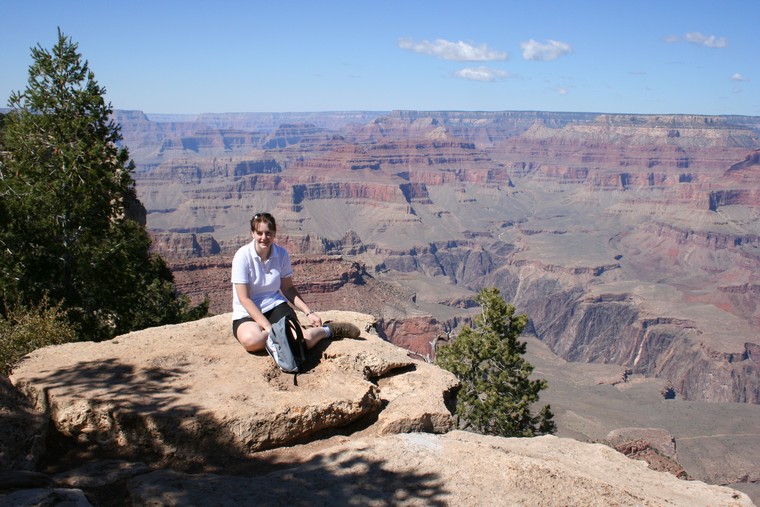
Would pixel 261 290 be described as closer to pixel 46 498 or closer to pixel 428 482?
pixel 428 482

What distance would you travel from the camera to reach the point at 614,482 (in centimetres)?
569

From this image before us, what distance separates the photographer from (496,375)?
18.7m

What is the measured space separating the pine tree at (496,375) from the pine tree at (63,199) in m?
11.0

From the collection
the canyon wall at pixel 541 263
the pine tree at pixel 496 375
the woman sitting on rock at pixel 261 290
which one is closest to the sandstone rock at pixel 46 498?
the woman sitting on rock at pixel 261 290

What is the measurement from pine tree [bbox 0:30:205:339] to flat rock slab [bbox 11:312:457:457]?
4413 millimetres

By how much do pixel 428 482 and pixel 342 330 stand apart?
360 centimetres

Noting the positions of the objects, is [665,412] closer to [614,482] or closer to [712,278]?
[614,482]

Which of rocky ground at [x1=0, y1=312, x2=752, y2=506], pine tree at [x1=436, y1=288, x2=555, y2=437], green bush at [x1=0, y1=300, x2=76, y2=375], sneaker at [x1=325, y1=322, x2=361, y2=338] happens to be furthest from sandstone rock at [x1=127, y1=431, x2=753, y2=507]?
pine tree at [x1=436, y1=288, x2=555, y2=437]

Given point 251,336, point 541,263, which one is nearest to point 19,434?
point 251,336

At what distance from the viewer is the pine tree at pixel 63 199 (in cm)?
1120

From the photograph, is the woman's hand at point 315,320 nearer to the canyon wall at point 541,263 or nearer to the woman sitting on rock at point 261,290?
the woman sitting on rock at point 261,290

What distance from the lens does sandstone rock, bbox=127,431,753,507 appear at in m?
4.68

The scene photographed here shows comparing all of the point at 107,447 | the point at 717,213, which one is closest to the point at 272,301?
the point at 107,447

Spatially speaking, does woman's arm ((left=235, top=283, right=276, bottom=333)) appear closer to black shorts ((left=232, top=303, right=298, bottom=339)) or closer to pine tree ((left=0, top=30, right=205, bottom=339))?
black shorts ((left=232, top=303, right=298, bottom=339))
